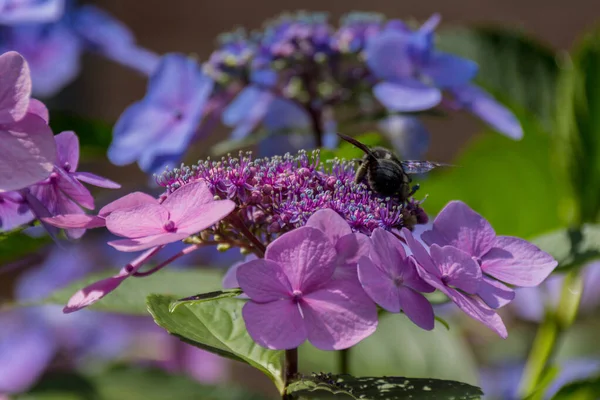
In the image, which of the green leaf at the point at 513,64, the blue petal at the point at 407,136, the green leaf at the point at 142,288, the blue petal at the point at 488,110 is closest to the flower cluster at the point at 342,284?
the green leaf at the point at 142,288

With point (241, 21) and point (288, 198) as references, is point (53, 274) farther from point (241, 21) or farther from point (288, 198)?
point (241, 21)

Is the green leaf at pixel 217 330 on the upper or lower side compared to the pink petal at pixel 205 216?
lower

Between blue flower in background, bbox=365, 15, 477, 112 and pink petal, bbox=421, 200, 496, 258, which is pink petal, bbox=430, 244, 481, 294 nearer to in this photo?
pink petal, bbox=421, 200, 496, 258

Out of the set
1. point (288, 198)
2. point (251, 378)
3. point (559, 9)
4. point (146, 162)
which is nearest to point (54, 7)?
point (146, 162)

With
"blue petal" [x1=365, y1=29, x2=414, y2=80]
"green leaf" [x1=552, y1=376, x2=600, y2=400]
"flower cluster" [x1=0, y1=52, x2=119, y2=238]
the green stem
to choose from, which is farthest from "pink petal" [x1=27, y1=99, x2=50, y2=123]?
the green stem

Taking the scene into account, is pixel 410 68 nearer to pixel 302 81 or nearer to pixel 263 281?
pixel 302 81

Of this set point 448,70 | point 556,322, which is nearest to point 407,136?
point 448,70

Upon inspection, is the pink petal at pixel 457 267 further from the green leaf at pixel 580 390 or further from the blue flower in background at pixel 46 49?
the blue flower in background at pixel 46 49
